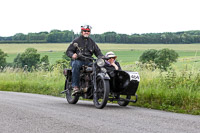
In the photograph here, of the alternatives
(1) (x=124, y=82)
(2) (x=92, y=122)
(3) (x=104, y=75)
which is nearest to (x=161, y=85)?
(1) (x=124, y=82)

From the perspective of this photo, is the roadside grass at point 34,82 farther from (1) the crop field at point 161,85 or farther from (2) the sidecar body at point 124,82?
(2) the sidecar body at point 124,82

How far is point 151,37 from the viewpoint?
75125mm

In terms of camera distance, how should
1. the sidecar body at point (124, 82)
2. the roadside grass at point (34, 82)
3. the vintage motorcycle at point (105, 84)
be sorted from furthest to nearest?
the roadside grass at point (34, 82) → the sidecar body at point (124, 82) → the vintage motorcycle at point (105, 84)

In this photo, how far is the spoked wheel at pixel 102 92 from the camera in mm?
9609

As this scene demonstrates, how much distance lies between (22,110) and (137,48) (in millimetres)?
71854

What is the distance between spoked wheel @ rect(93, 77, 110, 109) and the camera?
961cm

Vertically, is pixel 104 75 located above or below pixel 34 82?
above

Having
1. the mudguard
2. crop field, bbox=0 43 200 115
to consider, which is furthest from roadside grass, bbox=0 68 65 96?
the mudguard

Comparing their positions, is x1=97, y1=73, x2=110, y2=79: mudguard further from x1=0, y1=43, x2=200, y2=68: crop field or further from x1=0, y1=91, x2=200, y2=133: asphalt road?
x1=0, y1=43, x2=200, y2=68: crop field

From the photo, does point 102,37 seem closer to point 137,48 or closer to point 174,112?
point 137,48

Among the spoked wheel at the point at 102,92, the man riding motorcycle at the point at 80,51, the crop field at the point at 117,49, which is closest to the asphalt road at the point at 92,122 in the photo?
the spoked wheel at the point at 102,92

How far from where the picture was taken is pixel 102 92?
10023mm

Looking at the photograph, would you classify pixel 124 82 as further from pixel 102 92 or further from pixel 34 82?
pixel 34 82

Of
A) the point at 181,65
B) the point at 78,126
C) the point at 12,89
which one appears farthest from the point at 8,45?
the point at 78,126
